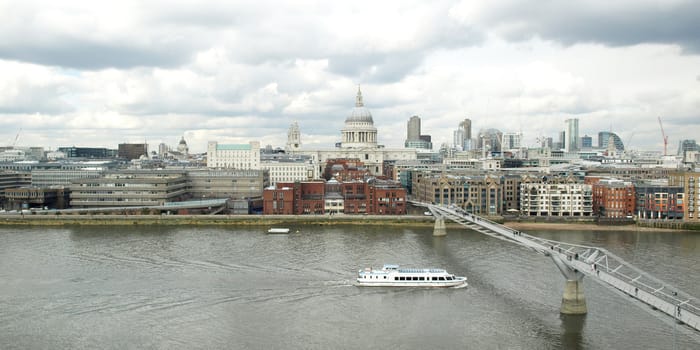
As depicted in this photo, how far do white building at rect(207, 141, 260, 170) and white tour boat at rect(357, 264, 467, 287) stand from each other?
49.9 m

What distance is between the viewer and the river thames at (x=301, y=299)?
57.5ft

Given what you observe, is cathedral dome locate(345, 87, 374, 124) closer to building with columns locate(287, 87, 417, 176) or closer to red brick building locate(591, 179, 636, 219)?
building with columns locate(287, 87, 417, 176)

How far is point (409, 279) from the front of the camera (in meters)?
24.0


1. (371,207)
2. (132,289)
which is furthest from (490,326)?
(371,207)

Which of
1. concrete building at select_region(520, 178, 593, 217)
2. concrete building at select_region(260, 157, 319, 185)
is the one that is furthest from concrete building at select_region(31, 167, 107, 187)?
concrete building at select_region(520, 178, 593, 217)

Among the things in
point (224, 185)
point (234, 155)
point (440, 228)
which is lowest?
point (440, 228)

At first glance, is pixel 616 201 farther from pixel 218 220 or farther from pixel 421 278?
pixel 218 220

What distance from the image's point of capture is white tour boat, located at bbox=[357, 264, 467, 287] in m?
23.5

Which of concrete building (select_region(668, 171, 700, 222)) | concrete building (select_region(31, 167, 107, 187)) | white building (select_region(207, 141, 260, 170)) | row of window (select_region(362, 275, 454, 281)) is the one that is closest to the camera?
row of window (select_region(362, 275, 454, 281))

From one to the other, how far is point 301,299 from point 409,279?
184 inches

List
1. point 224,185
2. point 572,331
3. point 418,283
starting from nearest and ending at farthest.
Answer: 1. point 572,331
2. point 418,283
3. point 224,185

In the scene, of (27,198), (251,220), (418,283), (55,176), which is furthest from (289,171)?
(418,283)

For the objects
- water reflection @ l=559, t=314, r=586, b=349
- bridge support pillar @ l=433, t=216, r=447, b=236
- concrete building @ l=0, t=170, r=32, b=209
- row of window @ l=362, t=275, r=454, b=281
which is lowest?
water reflection @ l=559, t=314, r=586, b=349

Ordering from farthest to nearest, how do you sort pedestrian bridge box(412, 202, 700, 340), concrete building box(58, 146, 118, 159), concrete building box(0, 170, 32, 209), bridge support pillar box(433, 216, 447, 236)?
concrete building box(58, 146, 118, 159) → concrete building box(0, 170, 32, 209) → bridge support pillar box(433, 216, 447, 236) → pedestrian bridge box(412, 202, 700, 340)
